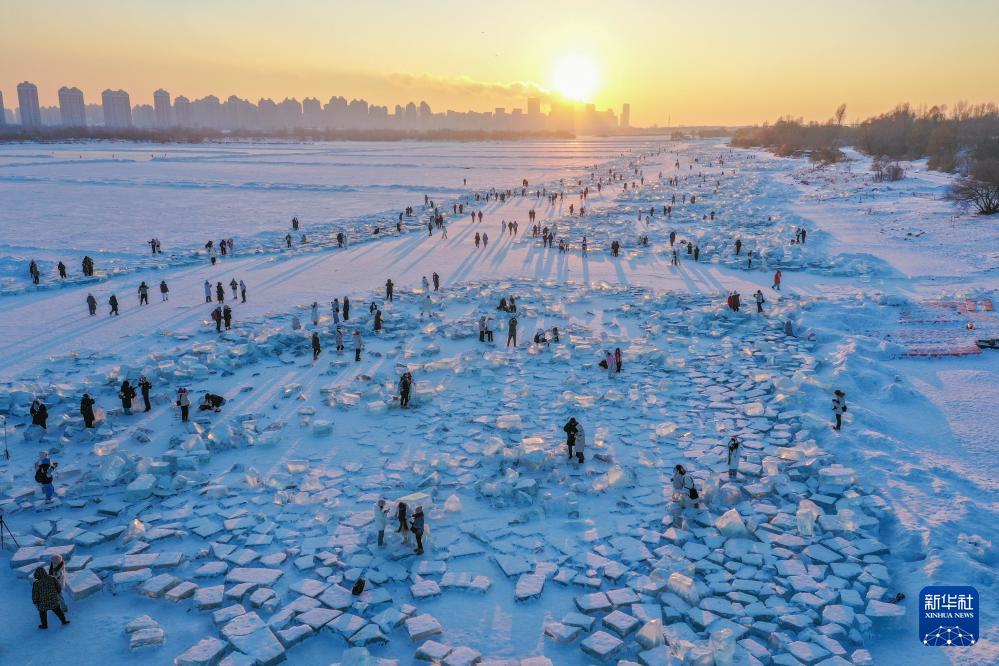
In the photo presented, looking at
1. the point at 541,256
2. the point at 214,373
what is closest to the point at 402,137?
the point at 541,256

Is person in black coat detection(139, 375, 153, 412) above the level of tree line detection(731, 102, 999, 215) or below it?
below

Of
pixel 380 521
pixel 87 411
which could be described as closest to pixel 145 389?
pixel 87 411

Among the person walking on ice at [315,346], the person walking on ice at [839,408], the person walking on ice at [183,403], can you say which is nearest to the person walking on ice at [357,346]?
the person walking on ice at [315,346]

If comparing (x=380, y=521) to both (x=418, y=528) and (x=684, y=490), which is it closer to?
(x=418, y=528)

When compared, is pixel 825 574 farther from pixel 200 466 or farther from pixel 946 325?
pixel 946 325

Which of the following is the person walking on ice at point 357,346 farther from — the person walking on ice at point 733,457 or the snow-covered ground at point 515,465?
the person walking on ice at point 733,457

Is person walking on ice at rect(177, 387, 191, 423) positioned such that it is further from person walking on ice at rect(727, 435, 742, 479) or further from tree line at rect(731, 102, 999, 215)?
tree line at rect(731, 102, 999, 215)

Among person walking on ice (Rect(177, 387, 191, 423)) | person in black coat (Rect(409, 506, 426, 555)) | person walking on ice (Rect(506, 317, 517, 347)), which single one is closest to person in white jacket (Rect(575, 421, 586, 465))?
person in black coat (Rect(409, 506, 426, 555))
